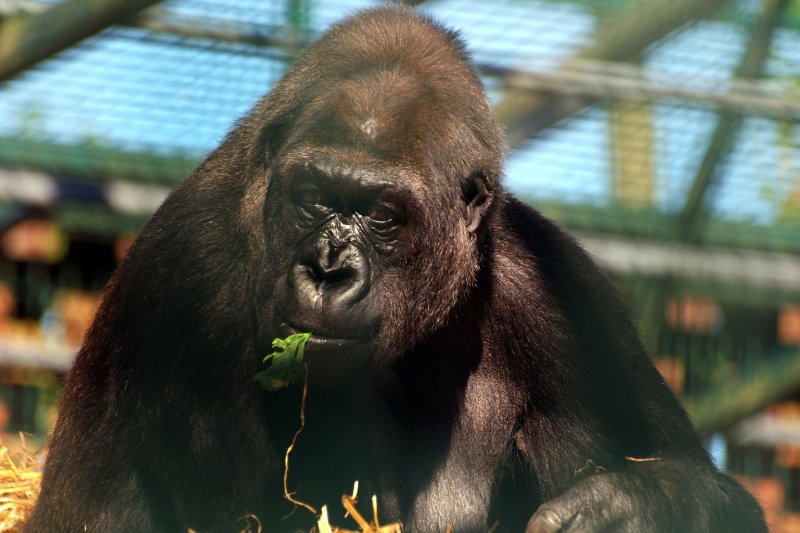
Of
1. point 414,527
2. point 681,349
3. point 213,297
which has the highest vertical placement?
point 213,297

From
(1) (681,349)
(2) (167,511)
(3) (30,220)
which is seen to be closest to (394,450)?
(2) (167,511)

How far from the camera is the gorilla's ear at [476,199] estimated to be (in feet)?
18.6

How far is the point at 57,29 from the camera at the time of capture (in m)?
7.04

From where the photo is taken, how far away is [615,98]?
8508mm

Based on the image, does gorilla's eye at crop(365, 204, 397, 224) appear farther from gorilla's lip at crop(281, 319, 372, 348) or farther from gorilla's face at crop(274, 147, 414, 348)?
gorilla's lip at crop(281, 319, 372, 348)

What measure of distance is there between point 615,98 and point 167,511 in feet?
14.6

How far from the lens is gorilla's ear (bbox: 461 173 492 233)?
224 inches

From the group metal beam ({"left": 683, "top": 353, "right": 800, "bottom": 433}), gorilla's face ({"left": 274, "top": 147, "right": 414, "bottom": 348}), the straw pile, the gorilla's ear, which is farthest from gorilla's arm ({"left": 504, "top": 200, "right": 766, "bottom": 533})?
metal beam ({"left": 683, "top": 353, "right": 800, "bottom": 433})

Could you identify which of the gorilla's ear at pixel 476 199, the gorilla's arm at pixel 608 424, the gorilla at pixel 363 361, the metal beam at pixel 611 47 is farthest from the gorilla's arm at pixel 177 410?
the metal beam at pixel 611 47

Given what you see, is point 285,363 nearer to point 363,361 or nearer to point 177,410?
point 363,361

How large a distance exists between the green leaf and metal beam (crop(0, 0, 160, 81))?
2710mm

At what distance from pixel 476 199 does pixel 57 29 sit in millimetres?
2824

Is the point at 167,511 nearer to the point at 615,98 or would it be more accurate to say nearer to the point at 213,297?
the point at 213,297

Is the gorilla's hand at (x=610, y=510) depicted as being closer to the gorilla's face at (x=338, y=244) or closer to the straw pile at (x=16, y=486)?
the gorilla's face at (x=338, y=244)
